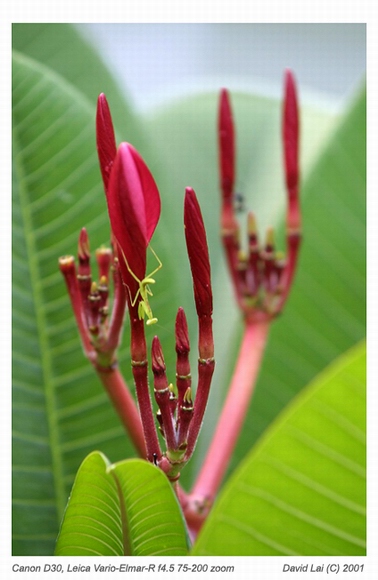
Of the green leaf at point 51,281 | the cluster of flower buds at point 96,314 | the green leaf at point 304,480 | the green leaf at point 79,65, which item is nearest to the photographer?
the green leaf at point 304,480

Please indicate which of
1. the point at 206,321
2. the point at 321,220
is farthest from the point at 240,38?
the point at 206,321

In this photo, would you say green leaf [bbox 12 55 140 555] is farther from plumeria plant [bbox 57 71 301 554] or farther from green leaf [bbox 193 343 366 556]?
green leaf [bbox 193 343 366 556]

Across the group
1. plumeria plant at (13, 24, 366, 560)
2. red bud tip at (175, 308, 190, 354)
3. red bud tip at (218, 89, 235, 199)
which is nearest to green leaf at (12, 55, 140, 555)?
plumeria plant at (13, 24, 366, 560)

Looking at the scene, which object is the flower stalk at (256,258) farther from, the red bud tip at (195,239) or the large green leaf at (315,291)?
the red bud tip at (195,239)

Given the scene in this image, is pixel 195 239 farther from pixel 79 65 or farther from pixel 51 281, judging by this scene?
pixel 79 65

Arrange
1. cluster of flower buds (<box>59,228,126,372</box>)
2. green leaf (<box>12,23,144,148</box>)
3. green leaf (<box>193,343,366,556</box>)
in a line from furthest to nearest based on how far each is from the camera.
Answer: green leaf (<box>12,23,144,148</box>), cluster of flower buds (<box>59,228,126,372</box>), green leaf (<box>193,343,366,556</box>)

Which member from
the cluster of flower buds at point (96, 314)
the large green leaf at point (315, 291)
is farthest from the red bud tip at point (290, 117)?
the cluster of flower buds at point (96, 314)

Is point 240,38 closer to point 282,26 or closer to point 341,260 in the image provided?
point 282,26
